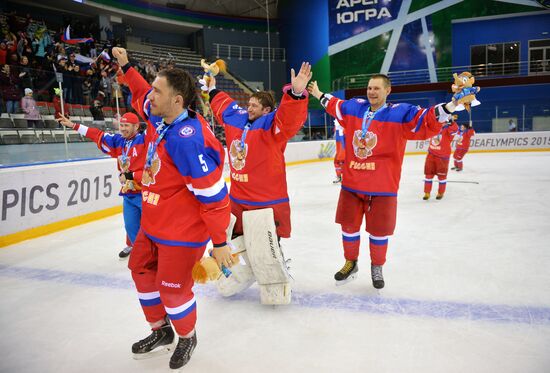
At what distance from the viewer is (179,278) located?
208 cm

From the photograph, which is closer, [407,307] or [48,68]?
[407,307]

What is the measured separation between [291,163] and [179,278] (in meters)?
13.2

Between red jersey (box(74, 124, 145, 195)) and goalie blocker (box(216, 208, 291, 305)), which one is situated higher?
red jersey (box(74, 124, 145, 195))

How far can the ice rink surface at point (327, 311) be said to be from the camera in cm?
229

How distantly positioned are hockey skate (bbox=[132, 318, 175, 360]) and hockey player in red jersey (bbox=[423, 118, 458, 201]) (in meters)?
6.14

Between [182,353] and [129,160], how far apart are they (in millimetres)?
2215

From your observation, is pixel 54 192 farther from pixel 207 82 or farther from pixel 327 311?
pixel 327 311

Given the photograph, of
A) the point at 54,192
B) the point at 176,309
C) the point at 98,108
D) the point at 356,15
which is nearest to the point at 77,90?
the point at 98,108

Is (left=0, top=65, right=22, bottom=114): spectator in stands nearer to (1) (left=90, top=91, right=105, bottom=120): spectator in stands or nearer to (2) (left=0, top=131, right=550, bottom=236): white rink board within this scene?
(2) (left=0, top=131, right=550, bottom=236): white rink board

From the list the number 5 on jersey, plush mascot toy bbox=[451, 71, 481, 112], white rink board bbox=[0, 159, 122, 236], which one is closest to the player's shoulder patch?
the number 5 on jersey

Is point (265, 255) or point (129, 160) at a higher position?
point (129, 160)

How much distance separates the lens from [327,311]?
2916 millimetres

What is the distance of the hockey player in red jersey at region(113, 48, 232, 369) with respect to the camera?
1.90m

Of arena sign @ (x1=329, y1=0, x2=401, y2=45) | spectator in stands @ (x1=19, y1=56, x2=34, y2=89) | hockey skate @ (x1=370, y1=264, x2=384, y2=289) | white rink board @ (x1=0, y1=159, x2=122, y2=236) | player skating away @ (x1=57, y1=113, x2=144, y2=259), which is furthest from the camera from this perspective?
arena sign @ (x1=329, y1=0, x2=401, y2=45)
